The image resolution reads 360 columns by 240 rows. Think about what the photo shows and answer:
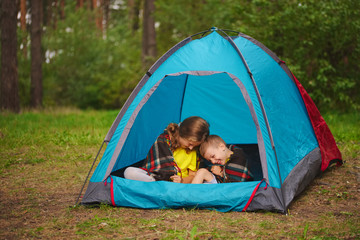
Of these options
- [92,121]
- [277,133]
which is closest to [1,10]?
[92,121]

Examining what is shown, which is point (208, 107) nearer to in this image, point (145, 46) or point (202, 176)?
point (202, 176)

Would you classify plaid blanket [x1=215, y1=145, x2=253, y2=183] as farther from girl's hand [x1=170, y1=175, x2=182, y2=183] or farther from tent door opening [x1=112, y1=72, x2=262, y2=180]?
tent door opening [x1=112, y1=72, x2=262, y2=180]

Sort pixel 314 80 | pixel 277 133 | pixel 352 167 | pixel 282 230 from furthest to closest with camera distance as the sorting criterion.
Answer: pixel 314 80 < pixel 352 167 < pixel 277 133 < pixel 282 230

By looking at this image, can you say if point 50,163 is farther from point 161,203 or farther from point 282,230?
point 282,230

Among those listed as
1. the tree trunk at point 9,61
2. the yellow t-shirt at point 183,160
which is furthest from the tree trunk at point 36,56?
the yellow t-shirt at point 183,160

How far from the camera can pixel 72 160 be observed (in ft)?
19.0

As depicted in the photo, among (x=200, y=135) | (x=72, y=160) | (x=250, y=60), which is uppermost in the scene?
(x=250, y=60)

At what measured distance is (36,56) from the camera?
13.2 m

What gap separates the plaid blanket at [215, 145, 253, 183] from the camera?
3.99m

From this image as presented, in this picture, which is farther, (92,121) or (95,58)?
(95,58)

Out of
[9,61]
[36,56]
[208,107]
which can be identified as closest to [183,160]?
[208,107]

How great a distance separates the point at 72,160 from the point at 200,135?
2.43 metres

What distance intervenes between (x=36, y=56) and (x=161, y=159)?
34.4 ft

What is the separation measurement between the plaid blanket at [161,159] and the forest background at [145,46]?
5093 mm
